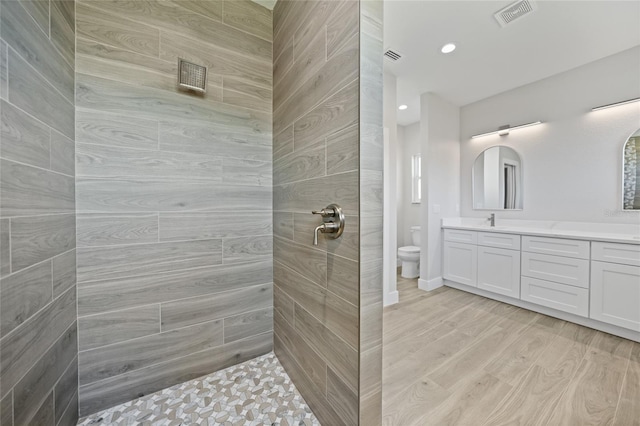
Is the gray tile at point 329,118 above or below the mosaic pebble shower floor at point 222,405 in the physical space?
above

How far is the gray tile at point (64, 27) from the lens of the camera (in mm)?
1022

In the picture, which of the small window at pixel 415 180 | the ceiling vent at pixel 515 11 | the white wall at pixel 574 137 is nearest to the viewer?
the ceiling vent at pixel 515 11

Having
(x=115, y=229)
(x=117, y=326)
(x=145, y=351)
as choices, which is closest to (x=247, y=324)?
(x=145, y=351)

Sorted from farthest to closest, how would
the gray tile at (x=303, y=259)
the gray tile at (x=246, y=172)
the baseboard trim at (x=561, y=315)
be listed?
the baseboard trim at (x=561, y=315), the gray tile at (x=246, y=172), the gray tile at (x=303, y=259)

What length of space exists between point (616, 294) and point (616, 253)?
0.35 m

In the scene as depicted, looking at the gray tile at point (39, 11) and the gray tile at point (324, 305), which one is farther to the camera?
the gray tile at point (324, 305)

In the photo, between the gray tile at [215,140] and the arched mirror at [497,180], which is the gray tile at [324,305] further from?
the arched mirror at [497,180]

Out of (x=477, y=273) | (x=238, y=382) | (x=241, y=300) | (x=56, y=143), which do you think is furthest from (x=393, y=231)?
(x=56, y=143)

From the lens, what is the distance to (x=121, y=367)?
130cm

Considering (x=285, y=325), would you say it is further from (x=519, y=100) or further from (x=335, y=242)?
(x=519, y=100)

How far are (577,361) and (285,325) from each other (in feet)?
6.97

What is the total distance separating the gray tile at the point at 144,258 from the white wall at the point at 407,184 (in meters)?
3.67

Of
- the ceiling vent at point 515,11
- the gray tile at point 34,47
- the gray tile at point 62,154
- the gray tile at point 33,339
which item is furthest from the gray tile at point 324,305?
the ceiling vent at point 515,11

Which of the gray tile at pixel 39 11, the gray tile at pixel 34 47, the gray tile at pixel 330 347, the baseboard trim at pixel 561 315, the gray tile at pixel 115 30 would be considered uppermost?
the gray tile at pixel 115 30
